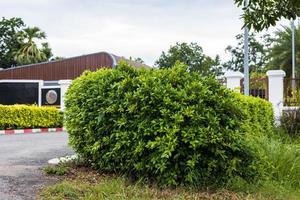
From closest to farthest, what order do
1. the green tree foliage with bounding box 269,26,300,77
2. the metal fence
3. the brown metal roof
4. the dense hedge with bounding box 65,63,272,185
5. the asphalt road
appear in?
the asphalt road
the dense hedge with bounding box 65,63,272,185
the metal fence
the brown metal roof
the green tree foliage with bounding box 269,26,300,77

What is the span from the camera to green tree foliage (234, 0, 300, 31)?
4.25 m

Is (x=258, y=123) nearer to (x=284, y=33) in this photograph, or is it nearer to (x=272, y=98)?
(x=272, y=98)

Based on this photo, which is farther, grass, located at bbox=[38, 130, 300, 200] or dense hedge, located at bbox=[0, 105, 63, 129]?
dense hedge, located at bbox=[0, 105, 63, 129]

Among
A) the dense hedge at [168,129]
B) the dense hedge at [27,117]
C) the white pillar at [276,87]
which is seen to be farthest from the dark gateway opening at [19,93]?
the dense hedge at [168,129]

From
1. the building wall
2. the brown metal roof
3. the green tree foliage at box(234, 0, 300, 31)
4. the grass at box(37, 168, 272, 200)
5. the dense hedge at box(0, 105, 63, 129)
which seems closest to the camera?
the green tree foliage at box(234, 0, 300, 31)

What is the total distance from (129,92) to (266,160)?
6.70 ft

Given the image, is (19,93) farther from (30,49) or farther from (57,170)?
(30,49)

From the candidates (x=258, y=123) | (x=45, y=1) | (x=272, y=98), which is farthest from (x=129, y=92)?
(x=45, y=1)

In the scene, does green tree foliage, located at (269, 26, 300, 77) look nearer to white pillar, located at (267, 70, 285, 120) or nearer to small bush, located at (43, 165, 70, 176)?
white pillar, located at (267, 70, 285, 120)

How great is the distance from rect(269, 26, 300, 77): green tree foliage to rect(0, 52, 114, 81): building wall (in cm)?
1211

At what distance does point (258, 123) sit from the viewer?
10.6 meters

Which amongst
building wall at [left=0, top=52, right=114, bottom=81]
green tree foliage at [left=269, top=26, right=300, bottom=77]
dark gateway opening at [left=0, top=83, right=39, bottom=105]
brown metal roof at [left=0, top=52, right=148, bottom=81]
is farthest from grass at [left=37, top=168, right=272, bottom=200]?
green tree foliage at [left=269, top=26, right=300, bottom=77]

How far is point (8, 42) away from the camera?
155 feet

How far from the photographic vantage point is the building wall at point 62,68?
92.8ft
